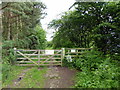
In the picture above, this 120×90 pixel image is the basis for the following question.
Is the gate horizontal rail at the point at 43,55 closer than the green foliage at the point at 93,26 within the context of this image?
No

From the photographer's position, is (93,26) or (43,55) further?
(43,55)

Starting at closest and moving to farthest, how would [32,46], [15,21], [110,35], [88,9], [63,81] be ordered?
1. [63,81]
2. [110,35]
3. [88,9]
4. [15,21]
5. [32,46]

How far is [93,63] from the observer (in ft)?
11.4

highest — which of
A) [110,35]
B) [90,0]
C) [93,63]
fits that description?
[90,0]

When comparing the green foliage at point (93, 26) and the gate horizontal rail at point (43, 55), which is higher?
the green foliage at point (93, 26)

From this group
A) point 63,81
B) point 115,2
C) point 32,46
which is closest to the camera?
point 63,81

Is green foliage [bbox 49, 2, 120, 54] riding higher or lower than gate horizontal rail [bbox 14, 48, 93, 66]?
higher

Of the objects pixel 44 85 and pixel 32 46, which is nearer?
pixel 44 85

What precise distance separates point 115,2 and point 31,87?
4494mm

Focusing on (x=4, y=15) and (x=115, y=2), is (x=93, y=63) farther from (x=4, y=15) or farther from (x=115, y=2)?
(x=4, y=15)

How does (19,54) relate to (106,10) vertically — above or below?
below

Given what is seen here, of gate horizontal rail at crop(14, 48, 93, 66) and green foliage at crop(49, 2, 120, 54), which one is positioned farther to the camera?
gate horizontal rail at crop(14, 48, 93, 66)

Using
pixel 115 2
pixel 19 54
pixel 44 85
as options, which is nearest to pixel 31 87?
pixel 44 85

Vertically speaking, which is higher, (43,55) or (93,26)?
(93,26)
